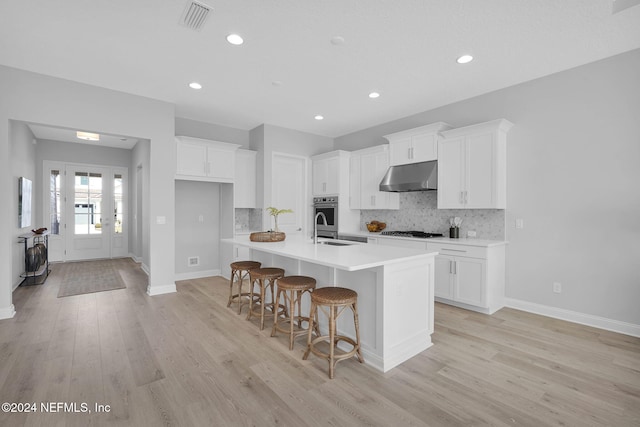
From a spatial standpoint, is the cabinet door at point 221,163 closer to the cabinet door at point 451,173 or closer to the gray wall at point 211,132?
the gray wall at point 211,132

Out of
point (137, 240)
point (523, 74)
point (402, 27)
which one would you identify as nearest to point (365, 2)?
point (402, 27)

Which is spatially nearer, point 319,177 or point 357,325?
point 357,325

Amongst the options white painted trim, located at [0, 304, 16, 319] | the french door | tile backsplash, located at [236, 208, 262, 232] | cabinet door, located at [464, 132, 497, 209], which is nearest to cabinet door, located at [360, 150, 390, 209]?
cabinet door, located at [464, 132, 497, 209]

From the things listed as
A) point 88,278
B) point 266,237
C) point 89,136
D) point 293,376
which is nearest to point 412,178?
point 266,237

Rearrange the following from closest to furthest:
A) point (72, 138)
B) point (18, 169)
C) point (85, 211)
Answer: point (18, 169) → point (72, 138) → point (85, 211)

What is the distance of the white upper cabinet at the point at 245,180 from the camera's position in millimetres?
5543

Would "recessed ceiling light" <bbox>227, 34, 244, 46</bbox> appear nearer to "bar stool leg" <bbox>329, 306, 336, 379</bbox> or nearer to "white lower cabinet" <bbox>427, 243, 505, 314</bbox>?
"bar stool leg" <bbox>329, 306, 336, 379</bbox>

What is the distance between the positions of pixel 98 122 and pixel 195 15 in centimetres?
244

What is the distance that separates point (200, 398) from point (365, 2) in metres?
3.17

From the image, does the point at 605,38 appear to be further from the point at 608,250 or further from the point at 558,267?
the point at 558,267

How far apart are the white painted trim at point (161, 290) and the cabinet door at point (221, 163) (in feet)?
6.23

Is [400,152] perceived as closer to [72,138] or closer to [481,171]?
[481,171]

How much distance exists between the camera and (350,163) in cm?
588

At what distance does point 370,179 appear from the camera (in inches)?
215
